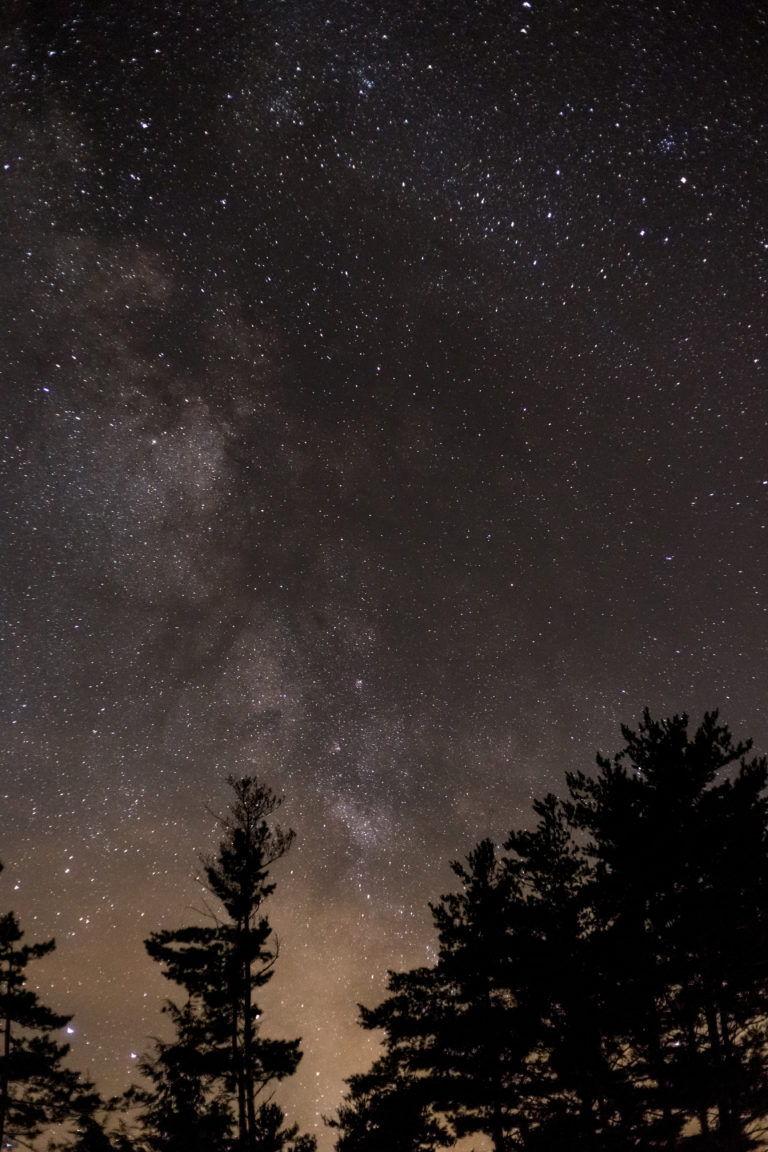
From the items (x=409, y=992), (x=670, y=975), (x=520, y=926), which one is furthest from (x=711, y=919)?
(x=409, y=992)

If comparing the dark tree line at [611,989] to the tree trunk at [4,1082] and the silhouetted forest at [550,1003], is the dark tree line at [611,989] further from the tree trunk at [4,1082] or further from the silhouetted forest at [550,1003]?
the tree trunk at [4,1082]

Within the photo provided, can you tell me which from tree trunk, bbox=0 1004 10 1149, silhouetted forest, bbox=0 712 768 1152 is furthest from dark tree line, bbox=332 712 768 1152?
tree trunk, bbox=0 1004 10 1149

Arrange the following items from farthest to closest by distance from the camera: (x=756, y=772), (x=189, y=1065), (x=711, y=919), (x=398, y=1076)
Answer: (x=398, y=1076) < (x=189, y=1065) < (x=756, y=772) < (x=711, y=919)

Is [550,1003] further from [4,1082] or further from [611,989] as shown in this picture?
[4,1082]

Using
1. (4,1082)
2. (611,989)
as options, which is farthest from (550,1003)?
(4,1082)

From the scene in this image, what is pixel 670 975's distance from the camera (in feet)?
39.8

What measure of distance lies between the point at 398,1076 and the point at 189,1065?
5616 mm

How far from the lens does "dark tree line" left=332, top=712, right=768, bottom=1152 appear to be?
38.9ft

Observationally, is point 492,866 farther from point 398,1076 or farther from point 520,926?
point 398,1076

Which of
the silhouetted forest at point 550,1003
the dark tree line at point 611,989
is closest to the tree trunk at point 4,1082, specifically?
the silhouetted forest at point 550,1003

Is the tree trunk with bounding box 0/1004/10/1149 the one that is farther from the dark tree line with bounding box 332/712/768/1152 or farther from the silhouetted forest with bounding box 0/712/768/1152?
the dark tree line with bounding box 332/712/768/1152

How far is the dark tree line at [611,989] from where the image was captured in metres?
11.9

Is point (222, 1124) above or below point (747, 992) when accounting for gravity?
below

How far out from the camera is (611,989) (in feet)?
42.5
